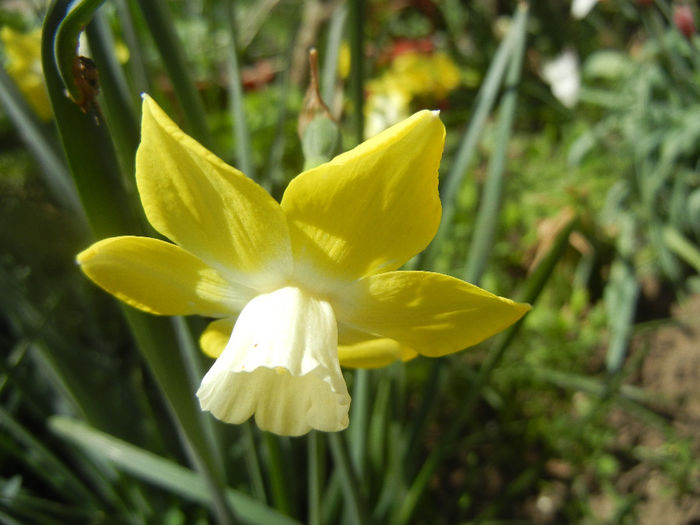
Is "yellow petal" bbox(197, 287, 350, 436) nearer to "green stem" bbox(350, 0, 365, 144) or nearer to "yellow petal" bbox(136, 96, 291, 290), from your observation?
"yellow petal" bbox(136, 96, 291, 290)

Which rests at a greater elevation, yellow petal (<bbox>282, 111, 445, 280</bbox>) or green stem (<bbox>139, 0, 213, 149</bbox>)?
green stem (<bbox>139, 0, 213, 149</bbox>)

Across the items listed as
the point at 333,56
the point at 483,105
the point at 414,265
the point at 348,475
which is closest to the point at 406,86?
the point at 333,56

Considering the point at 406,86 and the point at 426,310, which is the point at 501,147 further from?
the point at 406,86

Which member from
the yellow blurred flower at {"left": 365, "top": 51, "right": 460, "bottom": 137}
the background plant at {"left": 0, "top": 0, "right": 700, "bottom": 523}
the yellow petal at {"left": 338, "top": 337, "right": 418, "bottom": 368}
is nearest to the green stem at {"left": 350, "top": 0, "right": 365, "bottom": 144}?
the background plant at {"left": 0, "top": 0, "right": 700, "bottom": 523}

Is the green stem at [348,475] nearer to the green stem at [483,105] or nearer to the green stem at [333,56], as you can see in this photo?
the green stem at [483,105]

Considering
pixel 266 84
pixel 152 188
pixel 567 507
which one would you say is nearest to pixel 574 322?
pixel 567 507

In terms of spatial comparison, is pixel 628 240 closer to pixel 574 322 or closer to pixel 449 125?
pixel 574 322

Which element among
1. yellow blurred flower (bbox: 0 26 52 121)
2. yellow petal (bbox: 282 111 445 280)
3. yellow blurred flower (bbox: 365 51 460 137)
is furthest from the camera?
yellow blurred flower (bbox: 365 51 460 137)

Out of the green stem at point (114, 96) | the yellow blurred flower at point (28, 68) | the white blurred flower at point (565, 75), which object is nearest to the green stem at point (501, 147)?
the green stem at point (114, 96)
